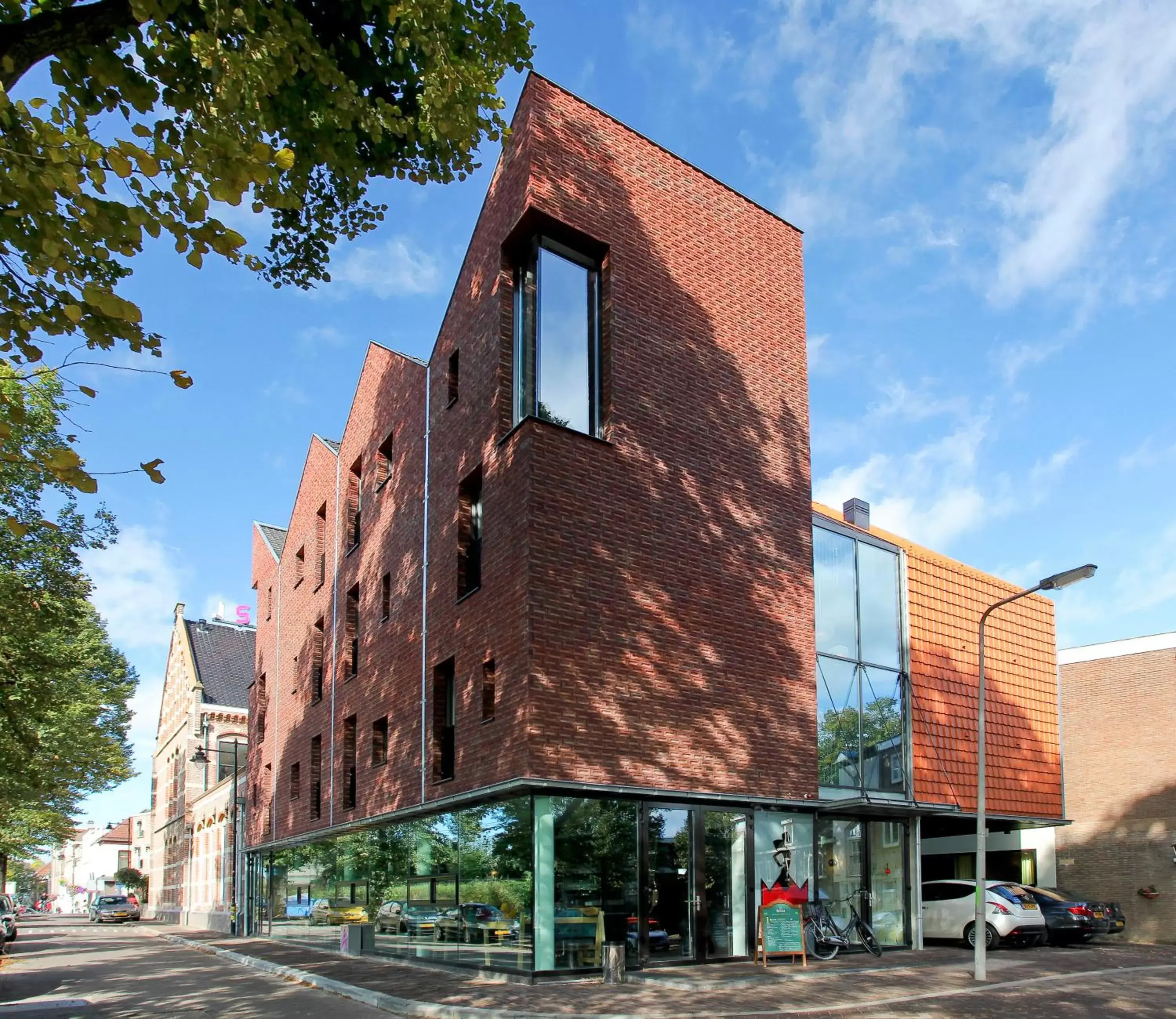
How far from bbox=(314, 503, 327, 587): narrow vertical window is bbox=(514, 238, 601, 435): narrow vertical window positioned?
43.4ft

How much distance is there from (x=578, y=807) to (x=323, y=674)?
1383 cm

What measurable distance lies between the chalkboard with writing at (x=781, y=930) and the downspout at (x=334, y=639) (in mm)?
11897

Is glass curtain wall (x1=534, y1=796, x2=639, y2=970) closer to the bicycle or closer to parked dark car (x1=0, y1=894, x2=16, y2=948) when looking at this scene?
the bicycle

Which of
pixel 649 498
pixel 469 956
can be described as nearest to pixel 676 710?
pixel 649 498

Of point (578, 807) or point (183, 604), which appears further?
point (183, 604)

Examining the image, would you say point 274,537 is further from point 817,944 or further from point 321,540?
point 817,944

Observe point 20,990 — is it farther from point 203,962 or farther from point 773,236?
point 773,236

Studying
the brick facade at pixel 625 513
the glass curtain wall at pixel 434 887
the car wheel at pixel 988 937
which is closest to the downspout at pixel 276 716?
the glass curtain wall at pixel 434 887

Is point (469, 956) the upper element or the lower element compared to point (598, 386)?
lower

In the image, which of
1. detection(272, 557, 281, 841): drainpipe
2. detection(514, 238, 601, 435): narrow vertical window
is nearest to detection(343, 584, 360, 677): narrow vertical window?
detection(272, 557, 281, 841): drainpipe

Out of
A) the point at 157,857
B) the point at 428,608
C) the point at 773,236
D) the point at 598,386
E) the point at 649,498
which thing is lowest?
the point at 157,857

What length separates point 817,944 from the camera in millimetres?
17828

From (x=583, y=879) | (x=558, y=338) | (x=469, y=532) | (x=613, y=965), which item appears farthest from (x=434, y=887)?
(x=558, y=338)

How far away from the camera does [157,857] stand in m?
64.6
